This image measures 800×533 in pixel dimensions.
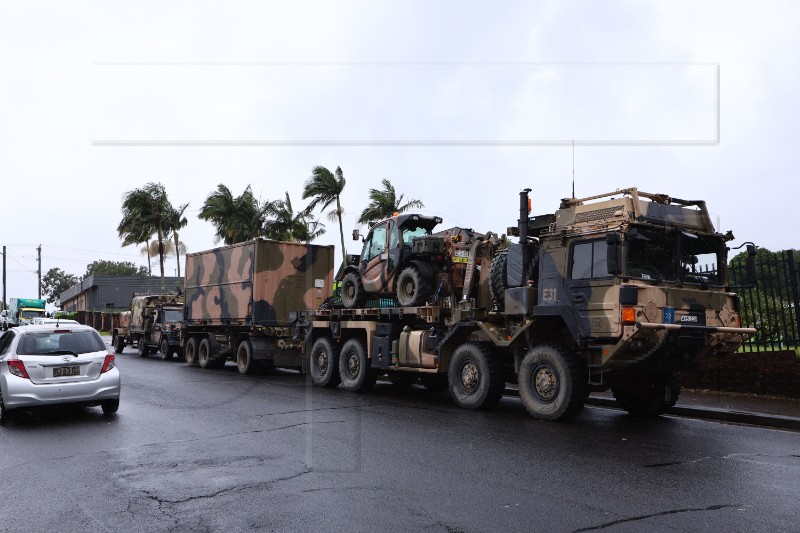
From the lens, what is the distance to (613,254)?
947 centimetres

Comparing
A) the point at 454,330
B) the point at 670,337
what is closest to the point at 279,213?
the point at 454,330

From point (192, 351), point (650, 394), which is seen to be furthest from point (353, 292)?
point (192, 351)

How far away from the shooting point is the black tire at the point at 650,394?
1109 centimetres

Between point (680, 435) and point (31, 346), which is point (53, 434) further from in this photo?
point (680, 435)

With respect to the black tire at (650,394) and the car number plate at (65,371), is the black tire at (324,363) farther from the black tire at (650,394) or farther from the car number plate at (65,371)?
the black tire at (650,394)

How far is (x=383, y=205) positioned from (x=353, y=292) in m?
24.9

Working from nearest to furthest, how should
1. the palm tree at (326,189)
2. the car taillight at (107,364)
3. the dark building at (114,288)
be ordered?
1. the car taillight at (107,364)
2. the palm tree at (326,189)
3. the dark building at (114,288)

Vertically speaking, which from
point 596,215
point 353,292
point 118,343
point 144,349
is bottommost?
point 118,343

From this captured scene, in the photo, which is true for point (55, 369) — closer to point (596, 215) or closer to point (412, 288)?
point (412, 288)

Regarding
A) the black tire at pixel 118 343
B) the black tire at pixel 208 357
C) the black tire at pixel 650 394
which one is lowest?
the black tire at pixel 118 343

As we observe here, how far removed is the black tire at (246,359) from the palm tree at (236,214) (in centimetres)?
2487

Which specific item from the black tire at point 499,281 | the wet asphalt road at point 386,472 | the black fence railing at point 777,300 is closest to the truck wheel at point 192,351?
the wet asphalt road at point 386,472

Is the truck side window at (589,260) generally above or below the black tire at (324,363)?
above

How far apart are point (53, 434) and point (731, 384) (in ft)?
39.6
